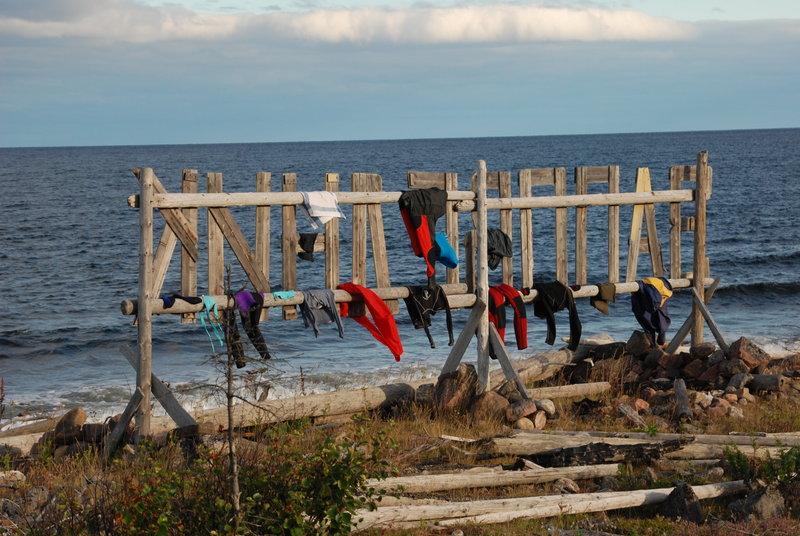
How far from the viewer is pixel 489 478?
7.62 meters

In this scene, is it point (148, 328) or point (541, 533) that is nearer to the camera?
point (541, 533)

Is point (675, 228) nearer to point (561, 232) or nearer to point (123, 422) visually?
point (561, 232)

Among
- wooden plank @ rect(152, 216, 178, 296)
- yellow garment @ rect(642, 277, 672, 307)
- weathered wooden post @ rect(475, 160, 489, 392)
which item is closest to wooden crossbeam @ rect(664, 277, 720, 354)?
yellow garment @ rect(642, 277, 672, 307)

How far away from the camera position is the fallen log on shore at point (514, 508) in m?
6.64

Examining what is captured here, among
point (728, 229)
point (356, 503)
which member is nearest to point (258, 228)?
point (356, 503)

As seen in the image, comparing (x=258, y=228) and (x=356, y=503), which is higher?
(x=258, y=228)

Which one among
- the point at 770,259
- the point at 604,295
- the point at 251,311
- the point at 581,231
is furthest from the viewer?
the point at 770,259

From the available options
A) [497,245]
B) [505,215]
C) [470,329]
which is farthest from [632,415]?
[505,215]

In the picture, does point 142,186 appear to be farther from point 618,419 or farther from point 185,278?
Answer: point 618,419

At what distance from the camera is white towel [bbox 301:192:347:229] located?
9883 millimetres

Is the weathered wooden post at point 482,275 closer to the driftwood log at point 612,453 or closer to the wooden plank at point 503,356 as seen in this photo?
the wooden plank at point 503,356

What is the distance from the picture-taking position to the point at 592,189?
52.6m

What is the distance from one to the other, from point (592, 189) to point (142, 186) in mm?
45642

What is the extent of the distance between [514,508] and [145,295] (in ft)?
13.8
